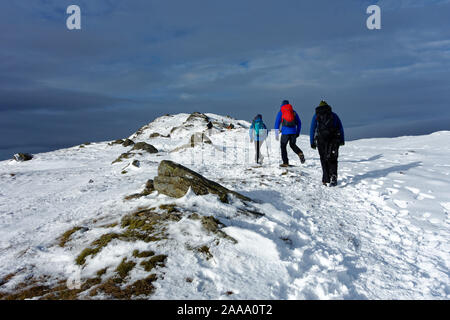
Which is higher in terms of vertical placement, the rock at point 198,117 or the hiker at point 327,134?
the rock at point 198,117

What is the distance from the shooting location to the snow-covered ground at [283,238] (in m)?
3.62

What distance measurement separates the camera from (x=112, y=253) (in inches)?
179

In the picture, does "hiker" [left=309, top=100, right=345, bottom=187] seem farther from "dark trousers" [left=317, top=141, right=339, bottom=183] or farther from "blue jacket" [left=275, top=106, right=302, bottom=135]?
"blue jacket" [left=275, top=106, right=302, bottom=135]

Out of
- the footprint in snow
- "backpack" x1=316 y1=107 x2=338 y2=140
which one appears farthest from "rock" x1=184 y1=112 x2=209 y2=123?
the footprint in snow

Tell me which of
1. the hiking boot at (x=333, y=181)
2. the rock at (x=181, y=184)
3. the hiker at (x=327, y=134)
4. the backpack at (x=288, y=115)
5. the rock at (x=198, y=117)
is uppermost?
the rock at (x=198, y=117)

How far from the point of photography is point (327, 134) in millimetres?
8305

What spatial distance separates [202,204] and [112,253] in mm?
2115

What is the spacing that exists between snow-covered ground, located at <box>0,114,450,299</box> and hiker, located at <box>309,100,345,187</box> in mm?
1031

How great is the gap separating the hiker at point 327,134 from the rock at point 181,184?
354 cm

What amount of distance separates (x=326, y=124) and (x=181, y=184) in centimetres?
505

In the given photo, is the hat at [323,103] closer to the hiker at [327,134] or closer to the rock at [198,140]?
the hiker at [327,134]

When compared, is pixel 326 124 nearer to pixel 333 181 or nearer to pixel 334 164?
pixel 334 164

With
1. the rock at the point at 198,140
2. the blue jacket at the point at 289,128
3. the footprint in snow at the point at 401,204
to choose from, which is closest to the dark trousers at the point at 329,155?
the footprint in snow at the point at 401,204

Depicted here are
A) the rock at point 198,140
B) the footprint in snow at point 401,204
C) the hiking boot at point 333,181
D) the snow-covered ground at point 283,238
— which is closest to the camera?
the snow-covered ground at point 283,238
